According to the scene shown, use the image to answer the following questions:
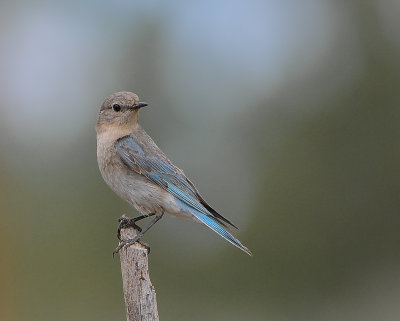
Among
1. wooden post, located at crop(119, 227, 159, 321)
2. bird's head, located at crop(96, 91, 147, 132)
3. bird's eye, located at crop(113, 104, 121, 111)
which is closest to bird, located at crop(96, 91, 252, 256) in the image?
bird's head, located at crop(96, 91, 147, 132)

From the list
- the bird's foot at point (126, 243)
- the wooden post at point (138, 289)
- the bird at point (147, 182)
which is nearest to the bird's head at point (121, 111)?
the bird at point (147, 182)

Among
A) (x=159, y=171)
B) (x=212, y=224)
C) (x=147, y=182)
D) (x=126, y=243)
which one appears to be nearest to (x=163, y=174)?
(x=159, y=171)

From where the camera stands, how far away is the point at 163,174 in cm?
877

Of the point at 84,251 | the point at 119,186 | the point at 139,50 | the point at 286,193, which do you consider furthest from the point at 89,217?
the point at 119,186

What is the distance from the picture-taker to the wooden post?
6.73m

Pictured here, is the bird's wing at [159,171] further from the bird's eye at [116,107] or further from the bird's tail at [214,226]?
the bird's eye at [116,107]

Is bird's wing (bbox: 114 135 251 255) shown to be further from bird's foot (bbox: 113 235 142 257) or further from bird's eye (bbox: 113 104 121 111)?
bird's foot (bbox: 113 235 142 257)

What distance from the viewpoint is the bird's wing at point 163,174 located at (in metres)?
8.54

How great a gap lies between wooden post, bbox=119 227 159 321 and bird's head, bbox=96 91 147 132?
2.19 metres

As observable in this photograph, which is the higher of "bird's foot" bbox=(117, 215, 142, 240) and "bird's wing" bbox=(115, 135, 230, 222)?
"bird's wing" bbox=(115, 135, 230, 222)

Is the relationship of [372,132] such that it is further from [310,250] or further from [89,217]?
[89,217]

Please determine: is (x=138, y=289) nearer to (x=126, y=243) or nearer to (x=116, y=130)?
(x=126, y=243)

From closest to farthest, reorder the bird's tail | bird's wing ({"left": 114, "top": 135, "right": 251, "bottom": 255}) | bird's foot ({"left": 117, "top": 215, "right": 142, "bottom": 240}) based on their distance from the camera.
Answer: the bird's tail < bird's foot ({"left": 117, "top": 215, "right": 142, "bottom": 240}) < bird's wing ({"left": 114, "top": 135, "right": 251, "bottom": 255})

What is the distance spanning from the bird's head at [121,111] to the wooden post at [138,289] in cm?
219
